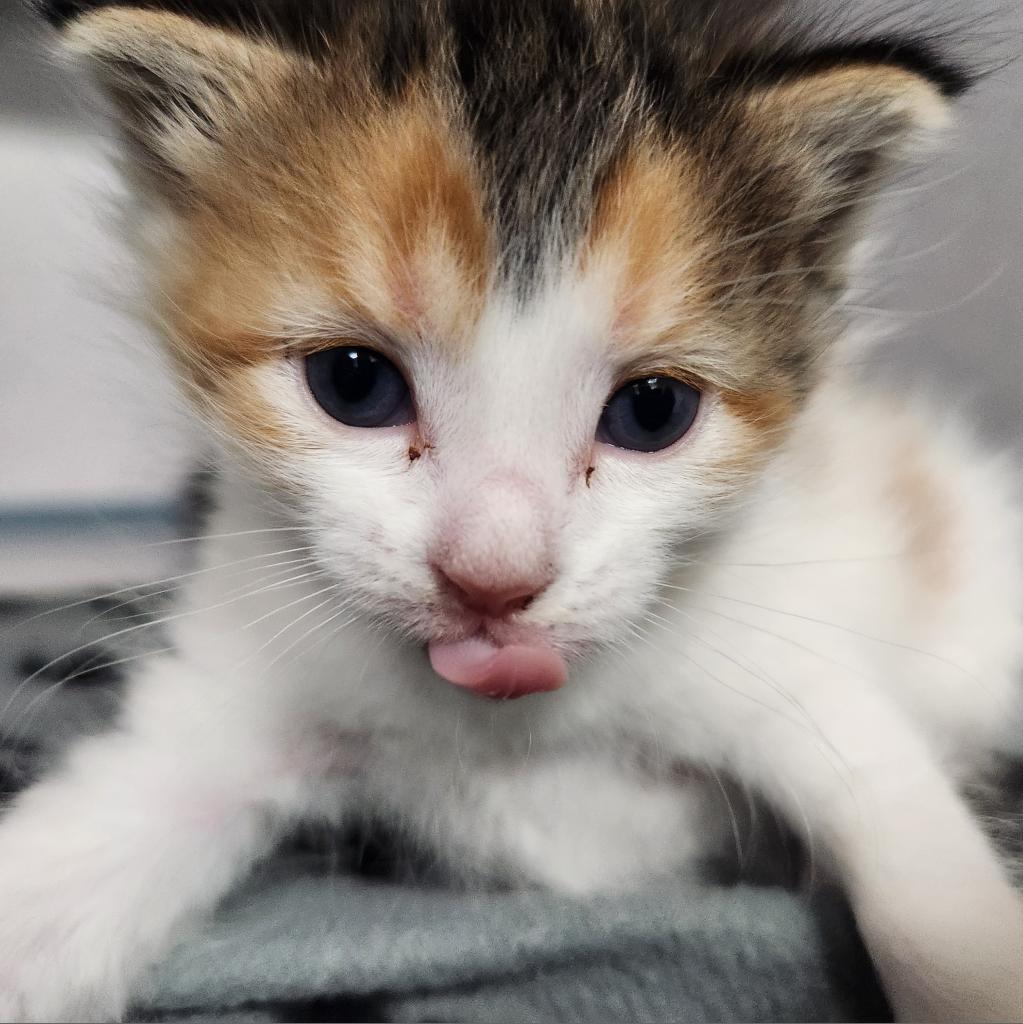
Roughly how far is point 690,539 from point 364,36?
0.55m

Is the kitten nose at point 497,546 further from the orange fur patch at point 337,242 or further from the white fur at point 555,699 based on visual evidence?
the orange fur patch at point 337,242

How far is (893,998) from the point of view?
91 cm

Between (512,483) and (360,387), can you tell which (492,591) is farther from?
(360,387)

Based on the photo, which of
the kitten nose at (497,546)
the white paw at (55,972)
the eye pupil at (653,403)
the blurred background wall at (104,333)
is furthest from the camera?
the blurred background wall at (104,333)

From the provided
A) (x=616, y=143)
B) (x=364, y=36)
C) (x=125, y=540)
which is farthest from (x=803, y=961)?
(x=125, y=540)

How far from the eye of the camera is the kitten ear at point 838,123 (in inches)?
34.0

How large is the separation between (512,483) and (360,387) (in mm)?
168

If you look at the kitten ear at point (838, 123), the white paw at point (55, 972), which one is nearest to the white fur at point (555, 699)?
the white paw at point (55, 972)

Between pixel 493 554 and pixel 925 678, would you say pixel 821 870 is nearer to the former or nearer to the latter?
pixel 925 678

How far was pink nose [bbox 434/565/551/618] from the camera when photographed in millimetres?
744

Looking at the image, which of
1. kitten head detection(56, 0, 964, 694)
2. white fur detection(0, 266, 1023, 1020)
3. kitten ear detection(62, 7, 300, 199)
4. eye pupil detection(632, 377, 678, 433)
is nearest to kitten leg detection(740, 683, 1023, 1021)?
white fur detection(0, 266, 1023, 1020)

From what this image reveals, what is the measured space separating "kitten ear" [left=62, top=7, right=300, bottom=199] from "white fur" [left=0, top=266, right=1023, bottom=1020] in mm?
253

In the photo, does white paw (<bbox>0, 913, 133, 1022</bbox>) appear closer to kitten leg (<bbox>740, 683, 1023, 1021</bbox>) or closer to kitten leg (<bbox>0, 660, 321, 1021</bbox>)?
kitten leg (<bbox>0, 660, 321, 1021</bbox>)

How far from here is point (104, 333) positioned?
4.16 feet
